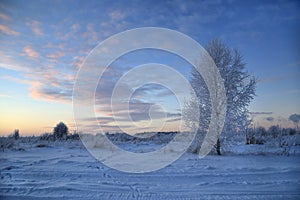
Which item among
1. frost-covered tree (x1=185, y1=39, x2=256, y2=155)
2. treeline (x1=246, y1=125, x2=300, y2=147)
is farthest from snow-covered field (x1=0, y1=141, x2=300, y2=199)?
treeline (x1=246, y1=125, x2=300, y2=147)

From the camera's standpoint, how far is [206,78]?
14.6m

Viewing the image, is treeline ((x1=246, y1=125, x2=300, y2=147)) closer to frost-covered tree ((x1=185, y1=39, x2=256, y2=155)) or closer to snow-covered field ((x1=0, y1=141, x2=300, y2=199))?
frost-covered tree ((x1=185, y1=39, x2=256, y2=155))

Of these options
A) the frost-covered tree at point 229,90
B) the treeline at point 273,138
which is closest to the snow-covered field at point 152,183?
the frost-covered tree at point 229,90

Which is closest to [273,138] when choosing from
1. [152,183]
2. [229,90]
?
[229,90]

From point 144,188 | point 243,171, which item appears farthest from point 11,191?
point 243,171

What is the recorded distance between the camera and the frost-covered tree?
1438cm

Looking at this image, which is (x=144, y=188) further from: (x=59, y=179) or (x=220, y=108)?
(x=220, y=108)

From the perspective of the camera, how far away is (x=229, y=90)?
14586 mm

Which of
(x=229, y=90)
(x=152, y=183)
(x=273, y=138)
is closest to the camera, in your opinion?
(x=152, y=183)

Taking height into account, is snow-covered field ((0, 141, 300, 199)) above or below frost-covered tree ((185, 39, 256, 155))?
below

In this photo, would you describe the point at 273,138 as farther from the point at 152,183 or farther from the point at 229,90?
the point at 152,183

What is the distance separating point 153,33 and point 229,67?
484 centimetres

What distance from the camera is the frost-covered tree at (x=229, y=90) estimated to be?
566 inches

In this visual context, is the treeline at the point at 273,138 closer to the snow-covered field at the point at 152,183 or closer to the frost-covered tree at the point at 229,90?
the frost-covered tree at the point at 229,90
